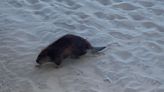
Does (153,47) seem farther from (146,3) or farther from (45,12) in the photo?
(45,12)

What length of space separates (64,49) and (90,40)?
634 mm

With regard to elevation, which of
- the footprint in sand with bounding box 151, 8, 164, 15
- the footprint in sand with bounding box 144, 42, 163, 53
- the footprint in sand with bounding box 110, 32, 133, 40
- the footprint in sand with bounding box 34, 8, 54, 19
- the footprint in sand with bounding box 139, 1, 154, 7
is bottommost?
the footprint in sand with bounding box 144, 42, 163, 53

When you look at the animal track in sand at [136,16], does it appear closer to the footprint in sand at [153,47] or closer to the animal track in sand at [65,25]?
the footprint in sand at [153,47]

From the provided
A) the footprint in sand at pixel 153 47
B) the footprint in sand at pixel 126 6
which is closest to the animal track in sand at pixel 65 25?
the footprint in sand at pixel 126 6

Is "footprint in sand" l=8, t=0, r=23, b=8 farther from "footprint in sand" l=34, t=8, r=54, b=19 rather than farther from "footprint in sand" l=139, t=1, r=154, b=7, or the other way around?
"footprint in sand" l=139, t=1, r=154, b=7

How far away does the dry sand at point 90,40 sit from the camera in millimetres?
4883

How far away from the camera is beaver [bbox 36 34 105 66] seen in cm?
517

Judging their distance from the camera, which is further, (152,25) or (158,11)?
(158,11)

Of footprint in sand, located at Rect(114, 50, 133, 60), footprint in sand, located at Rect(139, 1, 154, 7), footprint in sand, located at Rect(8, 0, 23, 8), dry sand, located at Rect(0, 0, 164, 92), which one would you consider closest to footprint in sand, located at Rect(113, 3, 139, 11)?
dry sand, located at Rect(0, 0, 164, 92)

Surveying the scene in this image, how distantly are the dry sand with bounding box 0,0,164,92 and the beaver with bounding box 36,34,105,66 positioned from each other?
0.12 meters

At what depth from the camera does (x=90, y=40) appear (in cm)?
571

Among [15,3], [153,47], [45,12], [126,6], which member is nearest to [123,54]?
[153,47]

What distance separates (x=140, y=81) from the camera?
15.8 feet

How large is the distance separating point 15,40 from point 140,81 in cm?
207
